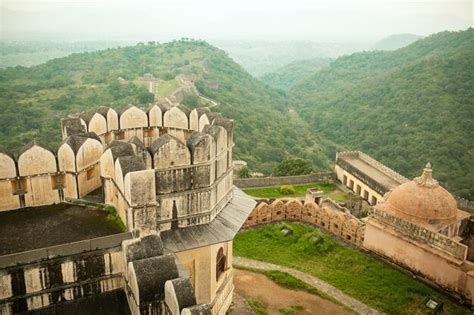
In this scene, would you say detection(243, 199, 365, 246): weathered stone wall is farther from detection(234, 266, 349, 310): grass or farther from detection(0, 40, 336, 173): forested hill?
detection(0, 40, 336, 173): forested hill

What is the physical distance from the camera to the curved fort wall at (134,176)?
12.9 m

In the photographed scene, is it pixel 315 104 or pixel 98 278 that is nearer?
pixel 98 278

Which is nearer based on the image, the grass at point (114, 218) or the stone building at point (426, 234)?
the grass at point (114, 218)

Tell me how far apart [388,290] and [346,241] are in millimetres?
5455

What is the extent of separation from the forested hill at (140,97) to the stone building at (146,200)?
3600 cm

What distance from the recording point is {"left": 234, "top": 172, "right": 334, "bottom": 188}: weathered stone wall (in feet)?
121

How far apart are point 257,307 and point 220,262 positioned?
396 centimetres

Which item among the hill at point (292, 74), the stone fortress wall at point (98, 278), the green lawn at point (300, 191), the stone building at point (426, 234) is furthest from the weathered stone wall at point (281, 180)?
the hill at point (292, 74)

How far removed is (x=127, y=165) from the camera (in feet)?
42.4

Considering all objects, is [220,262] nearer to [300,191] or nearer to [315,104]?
[300,191]

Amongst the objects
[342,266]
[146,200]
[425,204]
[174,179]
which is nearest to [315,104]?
[425,204]

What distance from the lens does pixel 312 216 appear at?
2886 centimetres

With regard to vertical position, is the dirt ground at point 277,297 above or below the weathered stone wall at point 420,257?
below

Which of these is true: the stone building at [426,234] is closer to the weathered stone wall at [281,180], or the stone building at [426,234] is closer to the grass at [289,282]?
the grass at [289,282]
